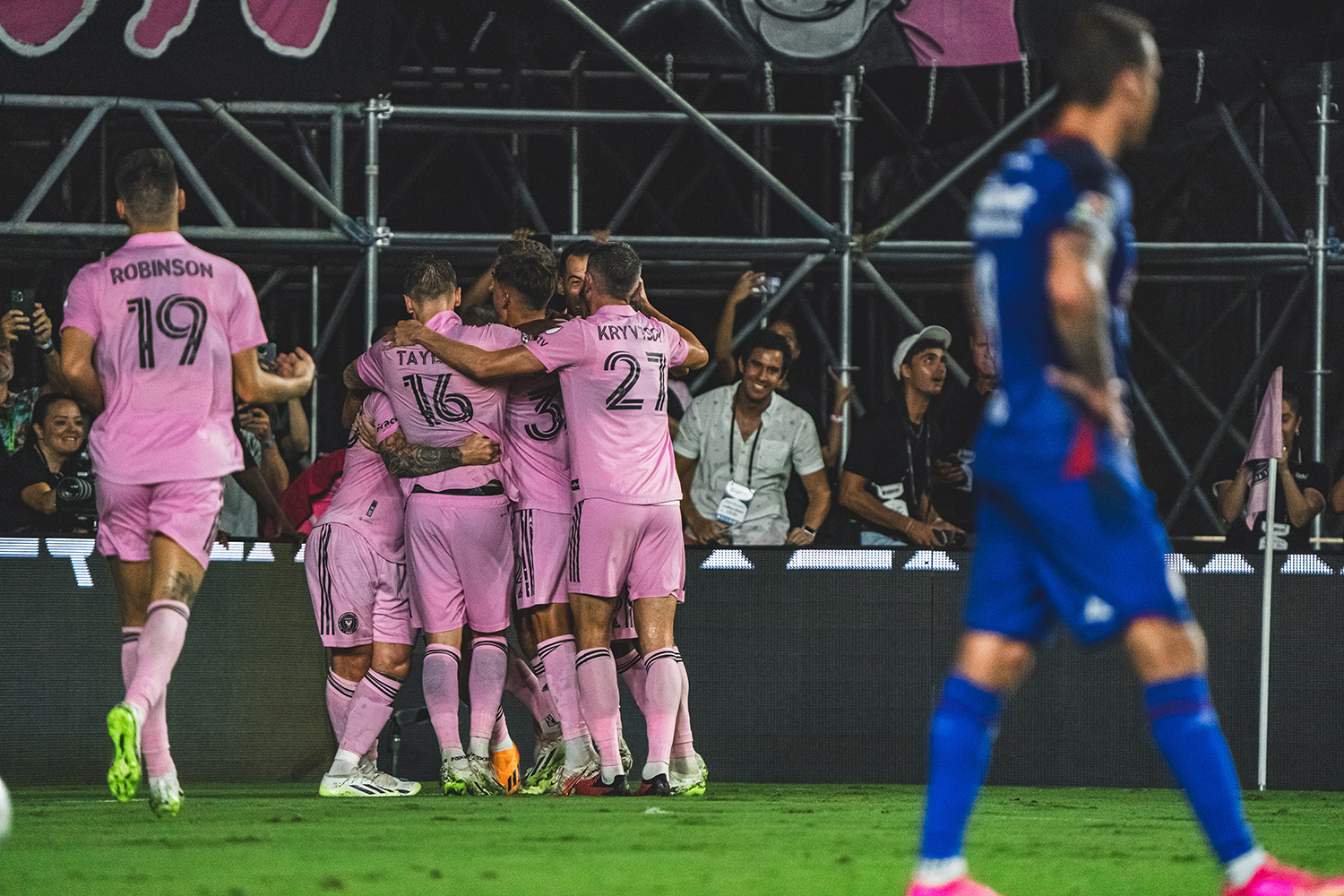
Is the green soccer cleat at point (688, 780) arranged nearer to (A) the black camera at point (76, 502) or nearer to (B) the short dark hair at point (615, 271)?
(B) the short dark hair at point (615, 271)

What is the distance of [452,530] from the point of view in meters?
7.47

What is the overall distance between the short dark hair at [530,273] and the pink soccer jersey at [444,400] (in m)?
0.24

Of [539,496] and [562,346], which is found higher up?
[562,346]

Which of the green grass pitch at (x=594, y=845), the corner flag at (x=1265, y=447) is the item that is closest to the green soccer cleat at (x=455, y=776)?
the green grass pitch at (x=594, y=845)

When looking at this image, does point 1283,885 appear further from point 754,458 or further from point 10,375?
point 10,375

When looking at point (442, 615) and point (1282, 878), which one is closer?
point (1282, 878)

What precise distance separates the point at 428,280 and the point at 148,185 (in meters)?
1.67

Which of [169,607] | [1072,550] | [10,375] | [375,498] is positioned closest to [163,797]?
[169,607]

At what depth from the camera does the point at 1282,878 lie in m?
3.89

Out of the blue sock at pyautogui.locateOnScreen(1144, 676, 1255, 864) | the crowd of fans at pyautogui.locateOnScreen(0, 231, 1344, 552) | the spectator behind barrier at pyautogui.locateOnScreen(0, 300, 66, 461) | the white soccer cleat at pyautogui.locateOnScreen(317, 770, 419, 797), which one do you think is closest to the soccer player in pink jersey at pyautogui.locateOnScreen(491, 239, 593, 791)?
the white soccer cleat at pyautogui.locateOnScreen(317, 770, 419, 797)

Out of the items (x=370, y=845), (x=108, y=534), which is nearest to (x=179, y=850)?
(x=370, y=845)

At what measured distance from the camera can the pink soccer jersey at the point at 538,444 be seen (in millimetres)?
7578

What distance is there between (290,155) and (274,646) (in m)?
7.31

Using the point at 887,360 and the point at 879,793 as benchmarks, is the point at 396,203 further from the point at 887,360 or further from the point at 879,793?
the point at 879,793
